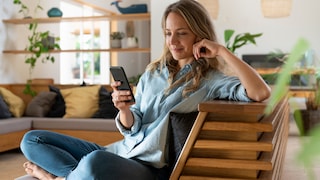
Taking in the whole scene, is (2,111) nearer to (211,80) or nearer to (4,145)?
(4,145)

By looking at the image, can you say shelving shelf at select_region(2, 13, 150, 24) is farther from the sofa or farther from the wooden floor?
the wooden floor

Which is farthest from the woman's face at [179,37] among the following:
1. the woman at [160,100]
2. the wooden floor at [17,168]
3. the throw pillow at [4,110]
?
the throw pillow at [4,110]

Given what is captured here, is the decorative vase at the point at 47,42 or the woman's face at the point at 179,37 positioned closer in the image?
the woman's face at the point at 179,37

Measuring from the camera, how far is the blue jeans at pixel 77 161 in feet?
5.42

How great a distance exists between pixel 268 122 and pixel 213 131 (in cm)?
20

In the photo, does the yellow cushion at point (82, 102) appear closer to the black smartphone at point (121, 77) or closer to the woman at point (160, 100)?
the woman at point (160, 100)

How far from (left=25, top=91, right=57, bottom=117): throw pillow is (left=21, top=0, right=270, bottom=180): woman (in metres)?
3.17

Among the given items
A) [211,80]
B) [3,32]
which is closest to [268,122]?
[211,80]

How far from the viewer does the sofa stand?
465cm

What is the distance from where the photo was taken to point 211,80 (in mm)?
1950

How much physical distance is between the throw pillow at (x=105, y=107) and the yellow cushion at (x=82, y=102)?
5cm

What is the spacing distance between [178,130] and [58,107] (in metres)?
3.62

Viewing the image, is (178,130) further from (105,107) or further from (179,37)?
(105,107)

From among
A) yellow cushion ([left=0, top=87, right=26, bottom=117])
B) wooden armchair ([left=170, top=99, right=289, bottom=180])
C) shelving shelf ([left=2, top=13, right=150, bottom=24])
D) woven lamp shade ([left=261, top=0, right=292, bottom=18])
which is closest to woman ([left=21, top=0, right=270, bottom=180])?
wooden armchair ([left=170, top=99, right=289, bottom=180])
